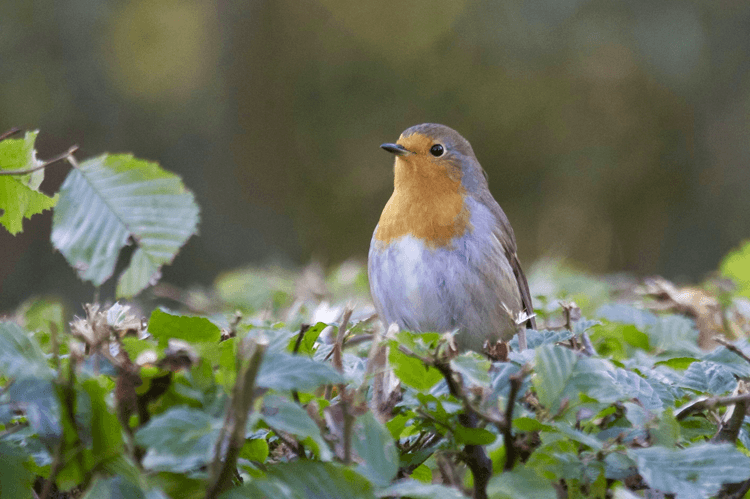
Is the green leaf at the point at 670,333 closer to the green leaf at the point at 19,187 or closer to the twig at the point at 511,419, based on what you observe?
the twig at the point at 511,419

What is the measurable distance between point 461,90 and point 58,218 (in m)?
7.38

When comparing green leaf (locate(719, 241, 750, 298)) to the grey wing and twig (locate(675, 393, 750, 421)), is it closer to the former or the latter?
the grey wing

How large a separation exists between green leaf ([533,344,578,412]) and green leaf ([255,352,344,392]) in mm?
272

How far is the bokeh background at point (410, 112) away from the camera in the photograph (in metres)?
7.93

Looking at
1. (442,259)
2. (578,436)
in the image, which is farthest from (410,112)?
(578,436)

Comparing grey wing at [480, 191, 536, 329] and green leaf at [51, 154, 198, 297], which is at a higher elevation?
green leaf at [51, 154, 198, 297]

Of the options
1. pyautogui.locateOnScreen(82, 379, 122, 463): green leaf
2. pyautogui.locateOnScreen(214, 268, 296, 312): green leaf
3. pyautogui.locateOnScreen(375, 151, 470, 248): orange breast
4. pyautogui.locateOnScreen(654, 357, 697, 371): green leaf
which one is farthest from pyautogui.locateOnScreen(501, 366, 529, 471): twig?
pyautogui.locateOnScreen(214, 268, 296, 312): green leaf

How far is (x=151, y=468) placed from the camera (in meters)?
0.80

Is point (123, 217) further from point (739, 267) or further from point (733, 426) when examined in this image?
point (739, 267)

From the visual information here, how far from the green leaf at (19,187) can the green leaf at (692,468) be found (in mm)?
980

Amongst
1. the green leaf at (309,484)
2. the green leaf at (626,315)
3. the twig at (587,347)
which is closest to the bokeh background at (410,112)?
the green leaf at (626,315)

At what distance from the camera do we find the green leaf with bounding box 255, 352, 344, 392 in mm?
794

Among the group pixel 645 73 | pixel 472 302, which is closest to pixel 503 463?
pixel 472 302

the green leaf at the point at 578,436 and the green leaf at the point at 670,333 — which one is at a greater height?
the green leaf at the point at 578,436
